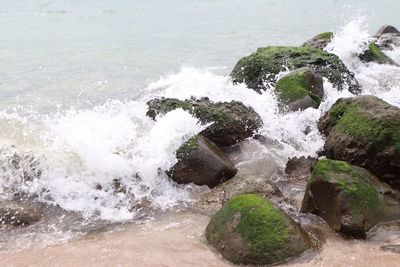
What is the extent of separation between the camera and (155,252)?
482 cm

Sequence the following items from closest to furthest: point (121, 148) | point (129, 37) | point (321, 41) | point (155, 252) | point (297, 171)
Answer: point (155, 252) → point (297, 171) → point (121, 148) → point (321, 41) → point (129, 37)

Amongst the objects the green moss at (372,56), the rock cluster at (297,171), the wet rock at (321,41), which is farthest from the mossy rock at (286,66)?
the wet rock at (321,41)

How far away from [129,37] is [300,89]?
890 centimetres

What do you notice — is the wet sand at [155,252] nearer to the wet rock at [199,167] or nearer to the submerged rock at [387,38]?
the wet rock at [199,167]

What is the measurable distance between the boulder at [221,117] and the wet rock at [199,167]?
0.74 m

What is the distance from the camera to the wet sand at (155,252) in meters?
4.61

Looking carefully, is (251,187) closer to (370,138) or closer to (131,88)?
(370,138)

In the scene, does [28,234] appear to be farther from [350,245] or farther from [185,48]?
[185,48]

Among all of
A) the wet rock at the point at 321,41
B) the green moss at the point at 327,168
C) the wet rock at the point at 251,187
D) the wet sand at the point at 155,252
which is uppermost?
the wet rock at the point at 321,41

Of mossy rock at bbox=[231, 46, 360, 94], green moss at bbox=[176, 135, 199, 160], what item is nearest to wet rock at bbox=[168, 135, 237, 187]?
green moss at bbox=[176, 135, 199, 160]

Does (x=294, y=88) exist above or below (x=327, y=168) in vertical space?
above

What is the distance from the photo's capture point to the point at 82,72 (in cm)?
1187

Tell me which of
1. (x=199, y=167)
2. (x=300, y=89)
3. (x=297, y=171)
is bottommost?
(x=297, y=171)

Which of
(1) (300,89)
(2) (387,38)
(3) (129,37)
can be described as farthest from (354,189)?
(3) (129,37)
